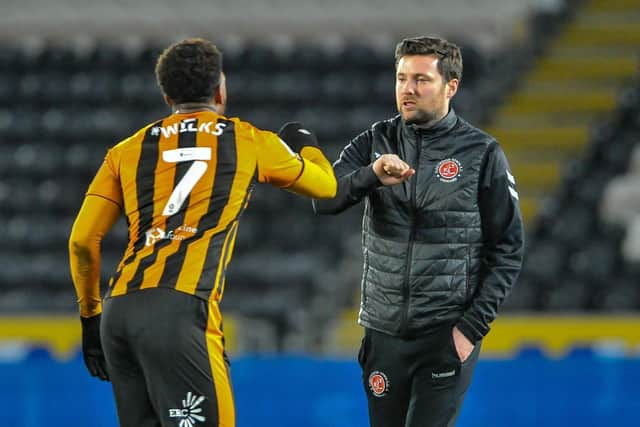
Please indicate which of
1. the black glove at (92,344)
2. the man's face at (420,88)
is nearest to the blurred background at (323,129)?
the man's face at (420,88)

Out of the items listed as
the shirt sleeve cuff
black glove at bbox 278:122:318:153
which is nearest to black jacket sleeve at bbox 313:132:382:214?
the shirt sleeve cuff

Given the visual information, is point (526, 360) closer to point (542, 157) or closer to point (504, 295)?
point (504, 295)

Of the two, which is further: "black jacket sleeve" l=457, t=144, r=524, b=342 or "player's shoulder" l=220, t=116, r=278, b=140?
"black jacket sleeve" l=457, t=144, r=524, b=342

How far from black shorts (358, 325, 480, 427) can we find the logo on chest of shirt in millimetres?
424

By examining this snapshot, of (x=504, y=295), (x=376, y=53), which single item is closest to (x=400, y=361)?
(x=504, y=295)

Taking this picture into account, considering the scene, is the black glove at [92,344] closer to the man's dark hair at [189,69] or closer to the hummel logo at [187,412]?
the hummel logo at [187,412]

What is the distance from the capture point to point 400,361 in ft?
11.3

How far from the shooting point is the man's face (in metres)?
3.38

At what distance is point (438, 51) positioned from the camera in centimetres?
339

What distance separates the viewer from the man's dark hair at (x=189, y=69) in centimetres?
318

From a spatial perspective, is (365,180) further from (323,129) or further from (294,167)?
(323,129)

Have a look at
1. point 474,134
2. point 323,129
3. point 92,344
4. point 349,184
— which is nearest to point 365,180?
point 349,184

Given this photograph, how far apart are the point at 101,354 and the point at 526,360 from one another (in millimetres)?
2527

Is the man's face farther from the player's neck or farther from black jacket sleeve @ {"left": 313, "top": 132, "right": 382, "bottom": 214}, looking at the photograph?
the player's neck
